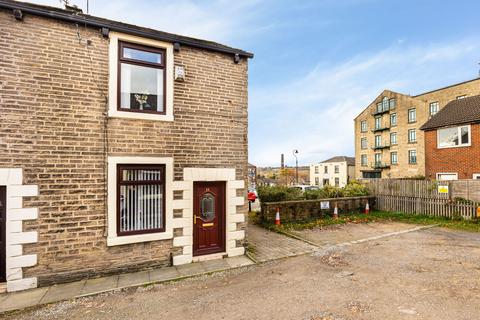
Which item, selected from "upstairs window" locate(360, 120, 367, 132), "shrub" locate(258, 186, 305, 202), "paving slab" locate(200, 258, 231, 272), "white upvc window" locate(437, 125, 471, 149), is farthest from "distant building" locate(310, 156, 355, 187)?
"paving slab" locate(200, 258, 231, 272)

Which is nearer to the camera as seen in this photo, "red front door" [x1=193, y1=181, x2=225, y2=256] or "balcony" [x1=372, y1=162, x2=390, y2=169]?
"red front door" [x1=193, y1=181, x2=225, y2=256]

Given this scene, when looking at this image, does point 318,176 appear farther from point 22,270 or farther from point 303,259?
point 22,270

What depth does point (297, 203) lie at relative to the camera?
12.5m

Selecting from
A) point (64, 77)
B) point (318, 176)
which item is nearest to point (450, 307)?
point (64, 77)

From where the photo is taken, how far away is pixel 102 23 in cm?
639

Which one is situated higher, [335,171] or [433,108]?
[433,108]

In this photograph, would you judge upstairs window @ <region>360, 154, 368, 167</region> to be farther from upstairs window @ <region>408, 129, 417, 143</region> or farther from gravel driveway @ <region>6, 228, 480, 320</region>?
gravel driveway @ <region>6, 228, 480, 320</region>

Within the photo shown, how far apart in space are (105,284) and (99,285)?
0.12 meters

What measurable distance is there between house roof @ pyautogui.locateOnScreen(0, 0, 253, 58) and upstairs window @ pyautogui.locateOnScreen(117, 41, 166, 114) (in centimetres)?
35

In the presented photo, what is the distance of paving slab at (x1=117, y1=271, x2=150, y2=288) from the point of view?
5.90 metres

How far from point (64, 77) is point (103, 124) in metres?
1.39

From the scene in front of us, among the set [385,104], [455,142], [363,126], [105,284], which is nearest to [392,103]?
[385,104]

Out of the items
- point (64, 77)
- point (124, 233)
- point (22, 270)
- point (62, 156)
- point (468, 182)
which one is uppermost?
point (64, 77)

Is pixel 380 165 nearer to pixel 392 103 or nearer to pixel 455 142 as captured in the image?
pixel 392 103
